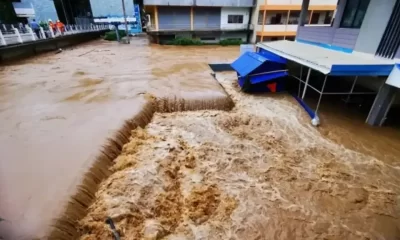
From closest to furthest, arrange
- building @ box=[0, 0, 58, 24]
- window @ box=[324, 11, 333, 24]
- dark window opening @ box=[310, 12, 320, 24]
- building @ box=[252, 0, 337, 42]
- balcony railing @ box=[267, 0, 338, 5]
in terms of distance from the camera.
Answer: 1. building @ box=[0, 0, 58, 24]
2. balcony railing @ box=[267, 0, 338, 5]
3. building @ box=[252, 0, 337, 42]
4. window @ box=[324, 11, 333, 24]
5. dark window opening @ box=[310, 12, 320, 24]

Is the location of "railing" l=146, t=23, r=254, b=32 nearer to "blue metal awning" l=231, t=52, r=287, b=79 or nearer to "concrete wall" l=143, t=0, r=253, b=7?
"concrete wall" l=143, t=0, r=253, b=7

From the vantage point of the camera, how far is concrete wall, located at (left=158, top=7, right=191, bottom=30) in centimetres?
2131

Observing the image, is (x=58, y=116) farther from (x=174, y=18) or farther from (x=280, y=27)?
(x=280, y=27)

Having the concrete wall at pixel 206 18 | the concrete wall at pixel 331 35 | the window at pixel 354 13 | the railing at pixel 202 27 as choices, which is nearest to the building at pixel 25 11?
the railing at pixel 202 27

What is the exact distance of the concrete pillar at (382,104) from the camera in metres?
6.26

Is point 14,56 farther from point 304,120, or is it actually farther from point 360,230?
point 360,230

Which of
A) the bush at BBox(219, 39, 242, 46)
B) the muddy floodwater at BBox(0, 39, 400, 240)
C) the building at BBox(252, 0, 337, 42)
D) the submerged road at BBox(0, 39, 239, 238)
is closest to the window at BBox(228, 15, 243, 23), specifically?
the building at BBox(252, 0, 337, 42)

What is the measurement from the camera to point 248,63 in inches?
394

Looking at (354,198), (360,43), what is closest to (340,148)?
(354,198)

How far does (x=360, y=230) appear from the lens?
3824 mm

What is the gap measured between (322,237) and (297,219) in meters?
0.45

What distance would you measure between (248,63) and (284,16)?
14.5m

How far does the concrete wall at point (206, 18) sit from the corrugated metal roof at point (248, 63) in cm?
1334

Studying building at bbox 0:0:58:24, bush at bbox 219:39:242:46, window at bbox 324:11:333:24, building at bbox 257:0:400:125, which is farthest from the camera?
bush at bbox 219:39:242:46
